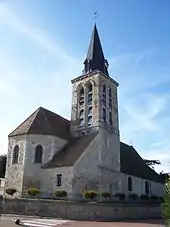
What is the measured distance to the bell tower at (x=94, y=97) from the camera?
3553 cm

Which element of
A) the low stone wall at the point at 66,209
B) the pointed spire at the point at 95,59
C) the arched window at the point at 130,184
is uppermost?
the pointed spire at the point at 95,59

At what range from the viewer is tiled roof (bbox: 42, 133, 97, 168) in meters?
29.8

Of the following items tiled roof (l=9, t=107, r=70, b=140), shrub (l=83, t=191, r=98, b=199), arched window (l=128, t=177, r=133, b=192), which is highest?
tiled roof (l=9, t=107, r=70, b=140)

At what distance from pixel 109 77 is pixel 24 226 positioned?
2616 cm

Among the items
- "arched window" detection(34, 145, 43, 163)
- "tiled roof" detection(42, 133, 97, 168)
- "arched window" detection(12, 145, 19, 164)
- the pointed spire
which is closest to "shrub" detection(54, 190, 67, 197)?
"tiled roof" detection(42, 133, 97, 168)

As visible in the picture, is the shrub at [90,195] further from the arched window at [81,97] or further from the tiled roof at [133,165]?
the arched window at [81,97]

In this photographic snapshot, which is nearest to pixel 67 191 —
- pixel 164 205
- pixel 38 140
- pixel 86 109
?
pixel 38 140

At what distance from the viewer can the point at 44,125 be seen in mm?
33406

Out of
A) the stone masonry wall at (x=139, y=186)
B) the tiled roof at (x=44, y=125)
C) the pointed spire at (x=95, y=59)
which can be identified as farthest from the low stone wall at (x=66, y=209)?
the pointed spire at (x=95, y=59)

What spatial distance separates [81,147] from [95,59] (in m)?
13.8

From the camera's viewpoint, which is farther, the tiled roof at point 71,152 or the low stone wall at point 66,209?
the tiled roof at point 71,152

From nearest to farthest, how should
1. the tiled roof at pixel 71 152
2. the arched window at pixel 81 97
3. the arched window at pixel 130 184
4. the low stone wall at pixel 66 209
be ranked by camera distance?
the low stone wall at pixel 66 209
the tiled roof at pixel 71 152
the arched window at pixel 130 184
the arched window at pixel 81 97

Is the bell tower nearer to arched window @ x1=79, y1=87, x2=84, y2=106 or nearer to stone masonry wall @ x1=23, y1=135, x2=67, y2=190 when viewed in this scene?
arched window @ x1=79, y1=87, x2=84, y2=106

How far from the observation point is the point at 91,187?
1201 inches
